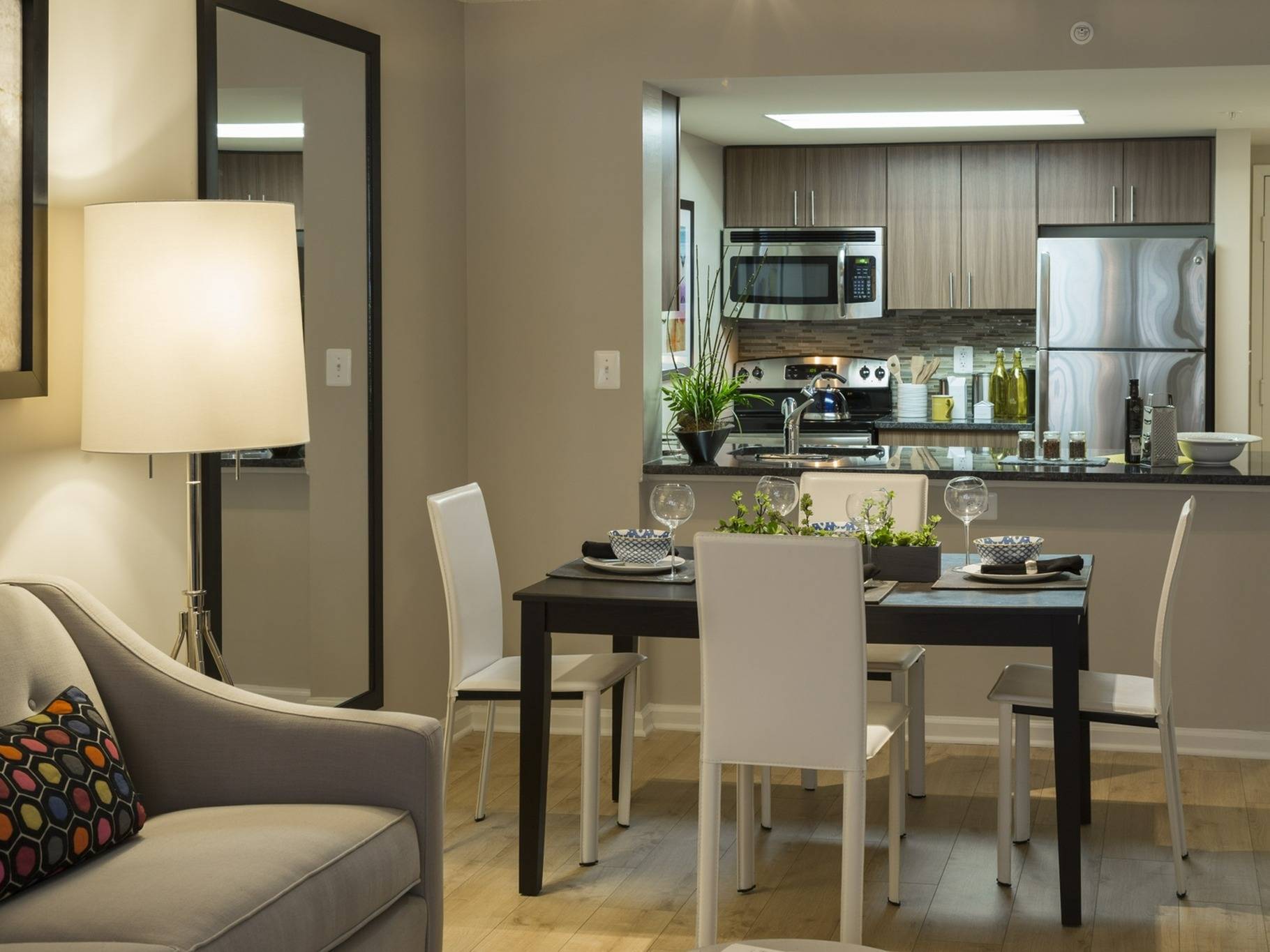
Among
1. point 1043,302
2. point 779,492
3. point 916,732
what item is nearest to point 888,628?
point 779,492

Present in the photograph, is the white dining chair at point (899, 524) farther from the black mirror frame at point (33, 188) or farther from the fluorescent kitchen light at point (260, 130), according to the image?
the black mirror frame at point (33, 188)

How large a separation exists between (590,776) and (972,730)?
1753 millimetres

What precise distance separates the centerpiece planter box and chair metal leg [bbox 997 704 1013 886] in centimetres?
37

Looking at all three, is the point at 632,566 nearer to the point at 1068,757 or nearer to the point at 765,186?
the point at 1068,757

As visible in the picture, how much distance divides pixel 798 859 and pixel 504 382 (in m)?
2.02

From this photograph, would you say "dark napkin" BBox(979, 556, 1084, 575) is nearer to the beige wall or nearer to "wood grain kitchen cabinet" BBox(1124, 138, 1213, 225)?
the beige wall

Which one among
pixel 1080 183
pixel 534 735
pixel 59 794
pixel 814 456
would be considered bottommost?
pixel 534 735

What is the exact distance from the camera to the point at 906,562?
3600 mm

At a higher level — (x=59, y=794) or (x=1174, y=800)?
(x=59, y=794)

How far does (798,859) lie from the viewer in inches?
149

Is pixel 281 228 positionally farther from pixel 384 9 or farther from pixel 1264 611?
pixel 1264 611

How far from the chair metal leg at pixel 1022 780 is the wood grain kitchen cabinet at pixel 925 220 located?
3711 millimetres

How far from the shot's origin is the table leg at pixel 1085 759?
4.02m

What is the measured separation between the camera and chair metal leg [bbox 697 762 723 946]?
10.1 ft
